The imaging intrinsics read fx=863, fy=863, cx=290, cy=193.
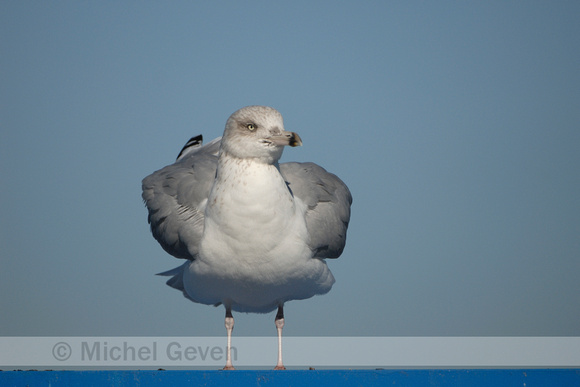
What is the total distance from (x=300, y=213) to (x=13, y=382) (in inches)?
108

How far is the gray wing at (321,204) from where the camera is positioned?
7.29 meters

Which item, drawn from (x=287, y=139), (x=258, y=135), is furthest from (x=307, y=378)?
(x=258, y=135)

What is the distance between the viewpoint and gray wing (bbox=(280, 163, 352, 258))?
23.9 ft

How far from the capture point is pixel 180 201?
747cm

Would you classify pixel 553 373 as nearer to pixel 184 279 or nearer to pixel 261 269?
pixel 261 269

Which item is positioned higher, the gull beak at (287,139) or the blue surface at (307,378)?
the gull beak at (287,139)

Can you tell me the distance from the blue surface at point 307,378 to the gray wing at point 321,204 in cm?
204

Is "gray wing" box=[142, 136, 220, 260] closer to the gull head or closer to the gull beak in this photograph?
the gull head

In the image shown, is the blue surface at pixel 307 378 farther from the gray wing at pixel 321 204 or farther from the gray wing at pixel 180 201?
the gray wing at pixel 321 204

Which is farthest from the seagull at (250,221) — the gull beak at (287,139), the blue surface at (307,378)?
the blue surface at (307,378)

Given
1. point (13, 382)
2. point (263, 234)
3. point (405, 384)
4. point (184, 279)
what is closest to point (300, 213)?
point (263, 234)

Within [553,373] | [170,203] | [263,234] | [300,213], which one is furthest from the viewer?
[170,203]

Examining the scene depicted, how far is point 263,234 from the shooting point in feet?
21.7

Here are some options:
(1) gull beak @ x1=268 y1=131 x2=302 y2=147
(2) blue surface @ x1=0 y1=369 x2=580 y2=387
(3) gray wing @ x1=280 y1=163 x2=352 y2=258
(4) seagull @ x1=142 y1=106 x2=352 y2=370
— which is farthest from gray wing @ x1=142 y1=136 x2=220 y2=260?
(2) blue surface @ x1=0 y1=369 x2=580 y2=387
